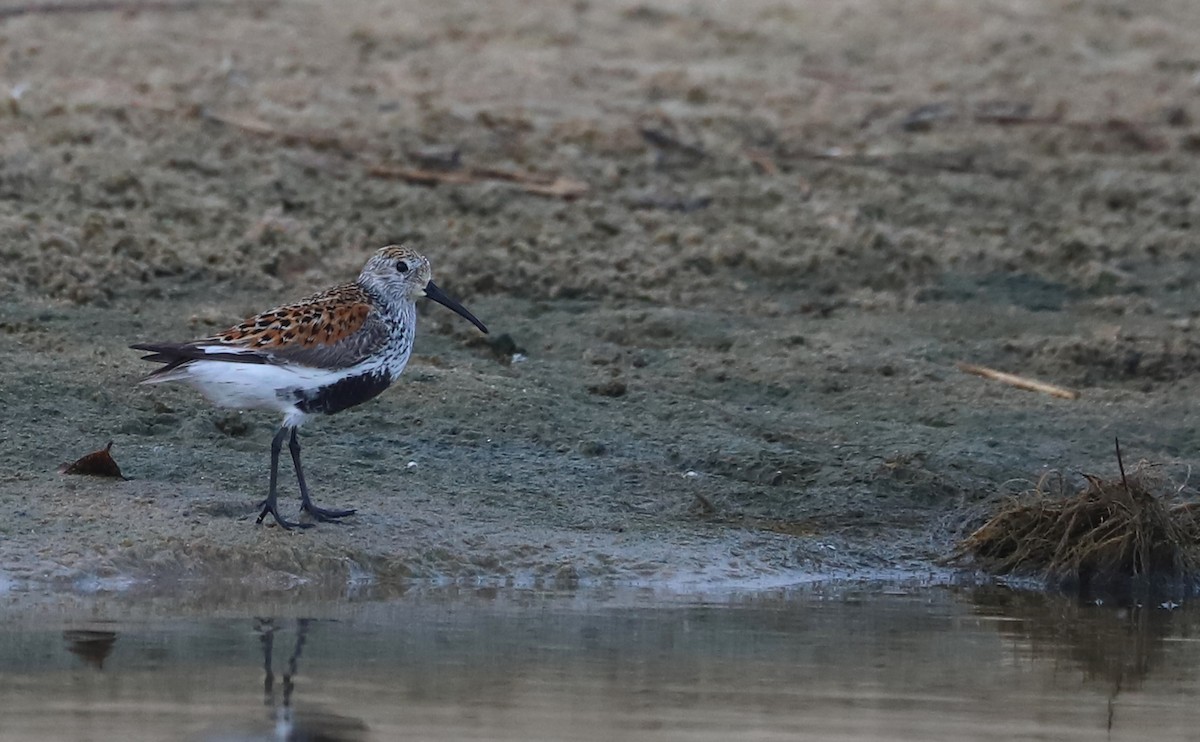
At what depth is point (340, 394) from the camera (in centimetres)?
768

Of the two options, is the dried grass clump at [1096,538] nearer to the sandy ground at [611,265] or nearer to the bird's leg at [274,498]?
the sandy ground at [611,265]

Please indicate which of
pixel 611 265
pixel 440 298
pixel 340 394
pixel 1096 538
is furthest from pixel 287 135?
pixel 1096 538

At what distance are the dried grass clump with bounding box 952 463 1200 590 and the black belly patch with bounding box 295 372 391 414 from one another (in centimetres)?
232

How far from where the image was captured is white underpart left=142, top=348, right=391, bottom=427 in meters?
7.41

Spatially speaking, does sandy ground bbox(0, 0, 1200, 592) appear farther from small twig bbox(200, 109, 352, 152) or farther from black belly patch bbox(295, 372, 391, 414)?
black belly patch bbox(295, 372, 391, 414)

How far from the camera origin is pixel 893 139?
13375 millimetres

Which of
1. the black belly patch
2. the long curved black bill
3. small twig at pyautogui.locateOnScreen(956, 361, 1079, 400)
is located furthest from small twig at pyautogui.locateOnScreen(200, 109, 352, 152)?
the black belly patch

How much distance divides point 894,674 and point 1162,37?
10.5m

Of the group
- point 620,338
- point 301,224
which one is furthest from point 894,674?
point 301,224

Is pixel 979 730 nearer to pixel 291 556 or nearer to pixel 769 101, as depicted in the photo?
pixel 291 556

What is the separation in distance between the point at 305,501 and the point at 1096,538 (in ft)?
9.65

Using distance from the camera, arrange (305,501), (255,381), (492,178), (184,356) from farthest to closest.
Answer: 1. (492,178)
2. (305,501)
3. (255,381)
4. (184,356)

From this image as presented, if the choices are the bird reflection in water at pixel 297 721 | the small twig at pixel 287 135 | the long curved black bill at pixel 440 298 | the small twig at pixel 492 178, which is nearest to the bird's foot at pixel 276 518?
the long curved black bill at pixel 440 298

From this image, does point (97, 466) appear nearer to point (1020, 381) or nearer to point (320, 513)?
point (320, 513)
